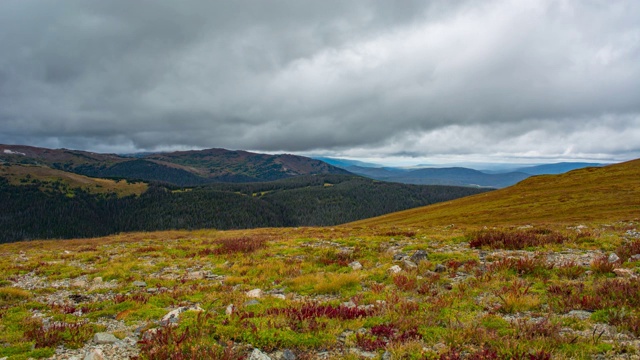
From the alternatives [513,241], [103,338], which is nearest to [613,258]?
[513,241]

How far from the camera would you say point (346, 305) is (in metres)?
10.9

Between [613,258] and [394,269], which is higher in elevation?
[613,258]

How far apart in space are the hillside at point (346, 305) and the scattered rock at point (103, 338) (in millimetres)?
27

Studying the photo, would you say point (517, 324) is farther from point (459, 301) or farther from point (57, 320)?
point (57, 320)

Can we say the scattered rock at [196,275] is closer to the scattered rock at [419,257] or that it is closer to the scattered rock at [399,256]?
the scattered rock at [399,256]

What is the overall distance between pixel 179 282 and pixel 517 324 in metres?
14.3

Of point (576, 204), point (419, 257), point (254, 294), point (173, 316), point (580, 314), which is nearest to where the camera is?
point (580, 314)

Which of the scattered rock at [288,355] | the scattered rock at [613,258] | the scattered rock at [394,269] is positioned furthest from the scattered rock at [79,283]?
the scattered rock at [613,258]

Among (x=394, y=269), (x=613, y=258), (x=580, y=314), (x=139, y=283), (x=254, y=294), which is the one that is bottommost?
(x=139, y=283)

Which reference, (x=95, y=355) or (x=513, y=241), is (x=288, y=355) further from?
(x=513, y=241)

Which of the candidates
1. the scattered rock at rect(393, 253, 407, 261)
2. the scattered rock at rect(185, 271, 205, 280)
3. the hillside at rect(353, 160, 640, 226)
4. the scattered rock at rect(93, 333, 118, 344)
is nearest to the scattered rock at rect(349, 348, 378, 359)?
the scattered rock at rect(93, 333, 118, 344)

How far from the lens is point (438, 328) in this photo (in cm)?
814

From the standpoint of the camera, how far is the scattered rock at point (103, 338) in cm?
832

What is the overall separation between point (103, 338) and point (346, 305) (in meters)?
7.34
